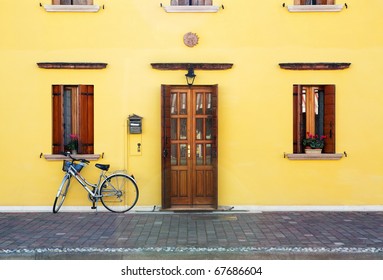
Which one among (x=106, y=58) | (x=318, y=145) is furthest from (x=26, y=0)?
(x=318, y=145)

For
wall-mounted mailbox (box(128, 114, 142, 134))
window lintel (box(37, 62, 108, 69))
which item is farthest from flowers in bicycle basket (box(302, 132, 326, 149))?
window lintel (box(37, 62, 108, 69))

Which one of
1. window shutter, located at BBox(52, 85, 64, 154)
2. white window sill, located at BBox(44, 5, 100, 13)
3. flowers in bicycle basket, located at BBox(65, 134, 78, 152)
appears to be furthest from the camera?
window shutter, located at BBox(52, 85, 64, 154)

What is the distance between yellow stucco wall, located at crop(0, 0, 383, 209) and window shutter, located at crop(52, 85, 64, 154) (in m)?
0.14

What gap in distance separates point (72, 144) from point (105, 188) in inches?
48.1

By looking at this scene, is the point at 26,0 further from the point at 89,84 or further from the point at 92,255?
the point at 92,255

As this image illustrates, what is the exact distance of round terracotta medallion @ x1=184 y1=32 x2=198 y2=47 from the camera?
422 inches

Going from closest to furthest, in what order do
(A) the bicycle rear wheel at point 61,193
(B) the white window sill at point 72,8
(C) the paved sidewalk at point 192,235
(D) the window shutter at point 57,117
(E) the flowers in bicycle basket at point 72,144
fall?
(C) the paved sidewalk at point 192,235
(A) the bicycle rear wheel at point 61,193
(B) the white window sill at point 72,8
(E) the flowers in bicycle basket at point 72,144
(D) the window shutter at point 57,117

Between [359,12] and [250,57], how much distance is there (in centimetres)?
262

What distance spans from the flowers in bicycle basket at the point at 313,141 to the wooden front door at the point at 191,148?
2.14 m

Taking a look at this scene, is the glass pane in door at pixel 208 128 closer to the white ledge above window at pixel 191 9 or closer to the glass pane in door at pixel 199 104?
the glass pane in door at pixel 199 104

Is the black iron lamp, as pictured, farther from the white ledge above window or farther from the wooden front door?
the white ledge above window

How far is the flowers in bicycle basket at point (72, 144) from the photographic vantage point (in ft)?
35.1

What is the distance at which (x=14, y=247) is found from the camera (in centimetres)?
766

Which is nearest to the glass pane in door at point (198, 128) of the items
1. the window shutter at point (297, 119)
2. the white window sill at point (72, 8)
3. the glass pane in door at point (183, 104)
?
the glass pane in door at point (183, 104)
